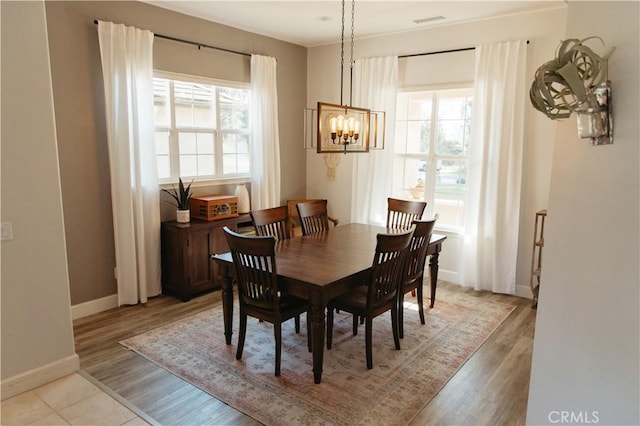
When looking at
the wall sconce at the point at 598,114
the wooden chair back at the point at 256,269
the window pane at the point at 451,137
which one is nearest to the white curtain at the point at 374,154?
the window pane at the point at 451,137

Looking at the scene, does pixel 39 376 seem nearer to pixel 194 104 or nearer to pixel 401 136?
pixel 194 104

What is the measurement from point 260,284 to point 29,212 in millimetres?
1499

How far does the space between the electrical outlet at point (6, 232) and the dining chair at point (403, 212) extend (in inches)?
125

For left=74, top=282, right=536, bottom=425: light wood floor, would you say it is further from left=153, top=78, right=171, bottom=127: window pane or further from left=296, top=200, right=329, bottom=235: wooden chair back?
left=153, top=78, right=171, bottom=127: window pane

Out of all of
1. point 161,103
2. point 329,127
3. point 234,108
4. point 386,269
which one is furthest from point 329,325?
point 234,108

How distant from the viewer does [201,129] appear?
188 inches

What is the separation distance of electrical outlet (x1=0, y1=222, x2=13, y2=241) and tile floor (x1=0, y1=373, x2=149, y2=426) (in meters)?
0.99

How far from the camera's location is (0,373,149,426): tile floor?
2.42 metres

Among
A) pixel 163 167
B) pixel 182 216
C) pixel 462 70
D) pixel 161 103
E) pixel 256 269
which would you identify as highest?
pixel 462 70

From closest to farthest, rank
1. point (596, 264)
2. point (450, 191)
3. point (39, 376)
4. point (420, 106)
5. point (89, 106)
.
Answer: point (596, 264) → point (39, 376) → point (89, 106) → point (450, 191) → point (420, 106)

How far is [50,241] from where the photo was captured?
2752mm

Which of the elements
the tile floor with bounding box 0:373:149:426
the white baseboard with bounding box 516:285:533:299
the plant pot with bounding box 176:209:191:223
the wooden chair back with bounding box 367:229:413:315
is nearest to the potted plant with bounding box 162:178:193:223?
the plant pot with bounding box 176:209:191:223

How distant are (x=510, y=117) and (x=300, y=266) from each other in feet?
9.17

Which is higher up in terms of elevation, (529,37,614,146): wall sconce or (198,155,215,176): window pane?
(529,37,614,146): wall sconce
